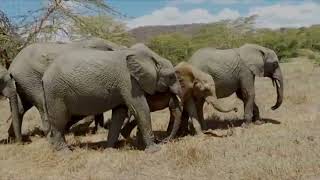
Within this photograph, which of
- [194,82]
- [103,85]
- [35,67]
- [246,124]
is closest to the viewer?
[103,85]

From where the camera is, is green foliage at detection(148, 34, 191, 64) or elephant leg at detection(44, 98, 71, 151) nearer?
elephant leg at detection(44, 98, 71, 151)

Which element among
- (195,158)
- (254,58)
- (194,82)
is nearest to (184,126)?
(194,82)

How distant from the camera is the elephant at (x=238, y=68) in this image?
37.3 feet

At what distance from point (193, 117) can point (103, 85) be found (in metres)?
2.29

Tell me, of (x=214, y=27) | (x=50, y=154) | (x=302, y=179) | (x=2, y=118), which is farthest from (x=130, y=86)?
(x=214, y=27)

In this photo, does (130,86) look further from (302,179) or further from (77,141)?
(302,179)

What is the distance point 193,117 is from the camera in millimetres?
10547

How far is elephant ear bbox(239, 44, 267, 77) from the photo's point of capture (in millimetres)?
11789

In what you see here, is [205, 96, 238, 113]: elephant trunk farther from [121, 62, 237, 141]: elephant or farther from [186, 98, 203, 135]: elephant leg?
[186, 98, 203, 135]: elephant leg

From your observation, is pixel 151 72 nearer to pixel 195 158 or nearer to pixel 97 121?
pixel 195 158

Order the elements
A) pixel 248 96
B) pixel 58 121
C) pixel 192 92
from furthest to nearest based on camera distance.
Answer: pixel 248 96 < pixel 192 92 < pixel 58 121

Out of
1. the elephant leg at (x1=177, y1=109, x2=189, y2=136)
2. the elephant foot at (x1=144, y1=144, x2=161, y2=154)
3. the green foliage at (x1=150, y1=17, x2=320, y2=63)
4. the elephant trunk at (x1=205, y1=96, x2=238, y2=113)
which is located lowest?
the green foliage at (x1=150, y1=17, x2=320, y2=63)

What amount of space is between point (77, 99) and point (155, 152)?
4.84 ft

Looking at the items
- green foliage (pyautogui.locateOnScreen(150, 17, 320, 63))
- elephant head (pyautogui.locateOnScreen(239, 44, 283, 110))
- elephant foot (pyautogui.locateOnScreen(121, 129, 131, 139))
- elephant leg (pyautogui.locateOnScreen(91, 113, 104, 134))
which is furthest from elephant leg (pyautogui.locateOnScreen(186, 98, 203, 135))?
green foliage (pyautogui.locateOnScreen(150, 17, 320, 63))
